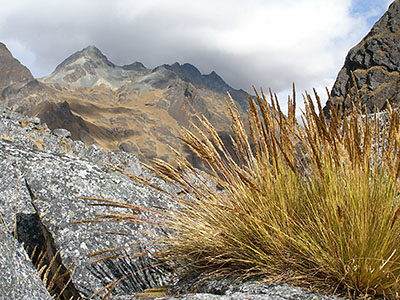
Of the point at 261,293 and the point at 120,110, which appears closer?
the point at 261,293

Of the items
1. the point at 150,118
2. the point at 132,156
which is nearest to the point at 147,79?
the point at 150,118

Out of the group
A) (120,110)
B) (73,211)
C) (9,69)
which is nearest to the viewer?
(73,211)

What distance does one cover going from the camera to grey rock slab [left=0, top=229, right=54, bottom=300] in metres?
1.25

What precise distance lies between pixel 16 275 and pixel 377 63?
46.5 meters

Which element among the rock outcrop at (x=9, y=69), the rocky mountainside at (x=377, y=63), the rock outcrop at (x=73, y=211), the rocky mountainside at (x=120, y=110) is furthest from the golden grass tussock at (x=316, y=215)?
the rock outcrop at (x=9, y=69)

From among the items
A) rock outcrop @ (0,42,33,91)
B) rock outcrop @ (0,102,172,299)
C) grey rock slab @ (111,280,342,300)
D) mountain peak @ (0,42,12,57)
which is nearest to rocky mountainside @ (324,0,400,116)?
rock outcrop @ (0,102,172,299)

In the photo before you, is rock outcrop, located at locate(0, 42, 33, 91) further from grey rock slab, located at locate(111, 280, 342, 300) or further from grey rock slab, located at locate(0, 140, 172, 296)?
grey rock slab, located at locate(111, 280, 342, 300)

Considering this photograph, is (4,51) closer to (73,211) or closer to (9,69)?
(9,69)

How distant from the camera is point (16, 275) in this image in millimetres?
1339

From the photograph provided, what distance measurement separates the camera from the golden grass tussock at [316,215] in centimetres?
132

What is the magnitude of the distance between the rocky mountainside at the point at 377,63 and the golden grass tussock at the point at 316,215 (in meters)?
37.6

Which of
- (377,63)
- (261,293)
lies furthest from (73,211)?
(377,63)

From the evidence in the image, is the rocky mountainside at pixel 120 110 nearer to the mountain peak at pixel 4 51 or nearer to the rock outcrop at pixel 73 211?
the mountain peak at pixel 4 51

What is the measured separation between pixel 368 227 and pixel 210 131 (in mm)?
913
